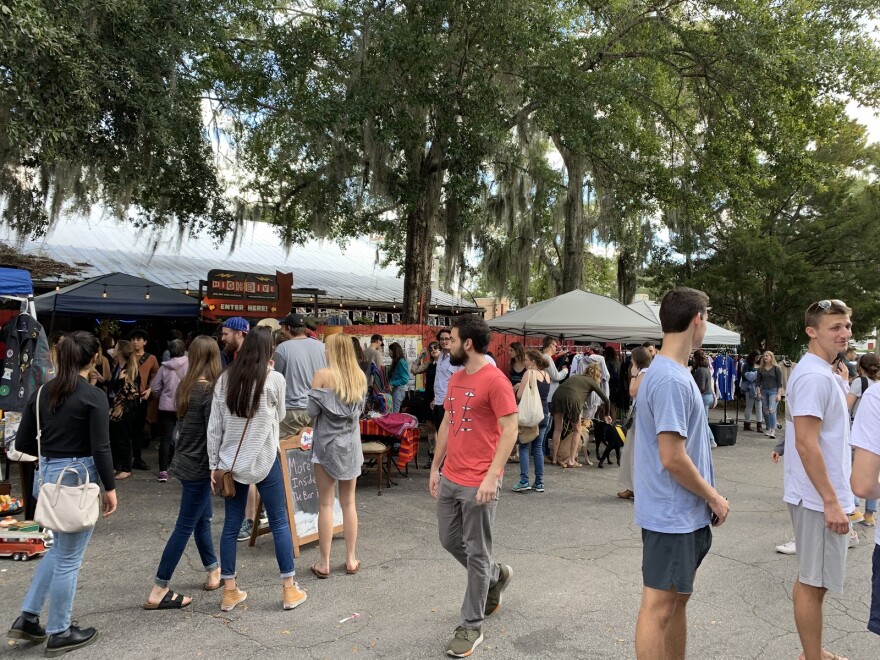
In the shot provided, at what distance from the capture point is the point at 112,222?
57.0 ft

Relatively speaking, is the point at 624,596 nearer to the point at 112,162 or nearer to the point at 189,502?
the point at 189,502

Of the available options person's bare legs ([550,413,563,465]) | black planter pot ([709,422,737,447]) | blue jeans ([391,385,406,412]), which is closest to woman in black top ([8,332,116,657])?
person's bare legs ([550,413,563,465])

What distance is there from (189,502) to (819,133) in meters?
12.4

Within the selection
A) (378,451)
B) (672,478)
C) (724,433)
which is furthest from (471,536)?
(724,433)

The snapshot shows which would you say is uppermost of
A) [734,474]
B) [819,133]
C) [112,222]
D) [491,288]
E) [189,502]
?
[819,133]

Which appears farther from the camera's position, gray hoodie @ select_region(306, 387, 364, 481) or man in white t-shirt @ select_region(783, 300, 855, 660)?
gray hoodie @ select_region(306, 387, 364, 481)

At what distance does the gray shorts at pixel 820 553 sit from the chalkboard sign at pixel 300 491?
10.6ft

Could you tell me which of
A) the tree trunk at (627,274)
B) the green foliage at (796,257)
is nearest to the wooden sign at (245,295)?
the tree trunk at (627,274)

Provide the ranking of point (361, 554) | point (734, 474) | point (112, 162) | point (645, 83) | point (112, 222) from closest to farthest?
point (361, 554) < point (734, 474) < point (112, 162) < point (645, 83) < point (112, 222)

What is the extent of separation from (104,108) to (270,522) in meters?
7.20

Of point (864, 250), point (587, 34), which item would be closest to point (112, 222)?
point (587, 34)

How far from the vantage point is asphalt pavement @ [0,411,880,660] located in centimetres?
349

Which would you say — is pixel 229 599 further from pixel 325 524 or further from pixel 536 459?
pixel 536 459

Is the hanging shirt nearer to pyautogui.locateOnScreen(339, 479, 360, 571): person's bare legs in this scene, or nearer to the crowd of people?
the crowd of people
